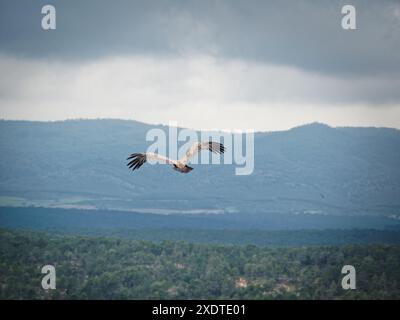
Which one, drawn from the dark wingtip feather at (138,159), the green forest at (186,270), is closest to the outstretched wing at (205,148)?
the dark wingtip feather at (138,159)

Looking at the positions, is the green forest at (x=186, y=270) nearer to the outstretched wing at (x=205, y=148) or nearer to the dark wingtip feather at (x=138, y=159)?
the outstretched wing at (x=205, y=148)

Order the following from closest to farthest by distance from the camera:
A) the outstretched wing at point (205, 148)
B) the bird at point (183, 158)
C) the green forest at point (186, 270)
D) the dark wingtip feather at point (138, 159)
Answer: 1. the bird at point (183, 158)
2. the outstretched wing at point (205, 148)
3. the dark wingtip feather at point (138, 159)
4. the green forest at point (186, 270)

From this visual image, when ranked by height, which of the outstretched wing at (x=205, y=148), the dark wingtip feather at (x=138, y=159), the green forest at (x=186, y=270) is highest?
the outstretched wing at (x=205, y=148)

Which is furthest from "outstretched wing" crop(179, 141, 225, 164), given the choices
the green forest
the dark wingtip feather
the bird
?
the green forest

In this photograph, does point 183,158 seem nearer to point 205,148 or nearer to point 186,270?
point 205,148

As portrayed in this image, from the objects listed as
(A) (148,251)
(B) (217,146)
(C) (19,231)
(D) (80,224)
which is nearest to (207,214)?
(D) (80,224)

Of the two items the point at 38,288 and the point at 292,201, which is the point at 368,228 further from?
the point at 38,288

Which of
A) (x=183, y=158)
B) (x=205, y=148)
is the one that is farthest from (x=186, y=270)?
(x=183, y=158)

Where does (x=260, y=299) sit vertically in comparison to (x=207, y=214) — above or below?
below
